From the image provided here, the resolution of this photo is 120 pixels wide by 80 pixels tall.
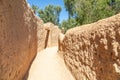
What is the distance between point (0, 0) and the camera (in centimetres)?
349

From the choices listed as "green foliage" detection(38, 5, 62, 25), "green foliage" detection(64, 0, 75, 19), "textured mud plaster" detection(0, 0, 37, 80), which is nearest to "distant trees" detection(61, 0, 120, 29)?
"green foliage" detection(64, 0, 75, 19)

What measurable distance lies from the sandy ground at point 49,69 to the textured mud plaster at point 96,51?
0.32 metres

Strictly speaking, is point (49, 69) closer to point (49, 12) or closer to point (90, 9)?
point (90, 9)

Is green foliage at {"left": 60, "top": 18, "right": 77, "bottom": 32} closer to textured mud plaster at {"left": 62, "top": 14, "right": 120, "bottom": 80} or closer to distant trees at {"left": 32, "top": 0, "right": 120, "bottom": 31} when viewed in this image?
distant trees at {"left": 32, "top": 0, "right": 120, "bottom": 31}

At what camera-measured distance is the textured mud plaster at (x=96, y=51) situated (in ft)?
16.9

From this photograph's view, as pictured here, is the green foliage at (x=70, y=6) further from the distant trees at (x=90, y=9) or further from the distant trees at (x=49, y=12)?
the distant trees at (x=49, y=12)

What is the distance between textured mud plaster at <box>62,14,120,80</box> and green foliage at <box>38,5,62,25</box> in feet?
75.1

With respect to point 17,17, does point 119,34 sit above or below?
below

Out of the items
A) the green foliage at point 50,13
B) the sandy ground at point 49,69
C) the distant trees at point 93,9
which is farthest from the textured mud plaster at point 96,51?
the green foliage at point 50,13

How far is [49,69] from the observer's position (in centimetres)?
720

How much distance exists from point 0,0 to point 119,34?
3414mm

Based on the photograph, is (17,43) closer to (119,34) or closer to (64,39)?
(119,34)

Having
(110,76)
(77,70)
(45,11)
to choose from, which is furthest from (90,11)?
(110,76)

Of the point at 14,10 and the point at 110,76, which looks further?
the point at 110,76
